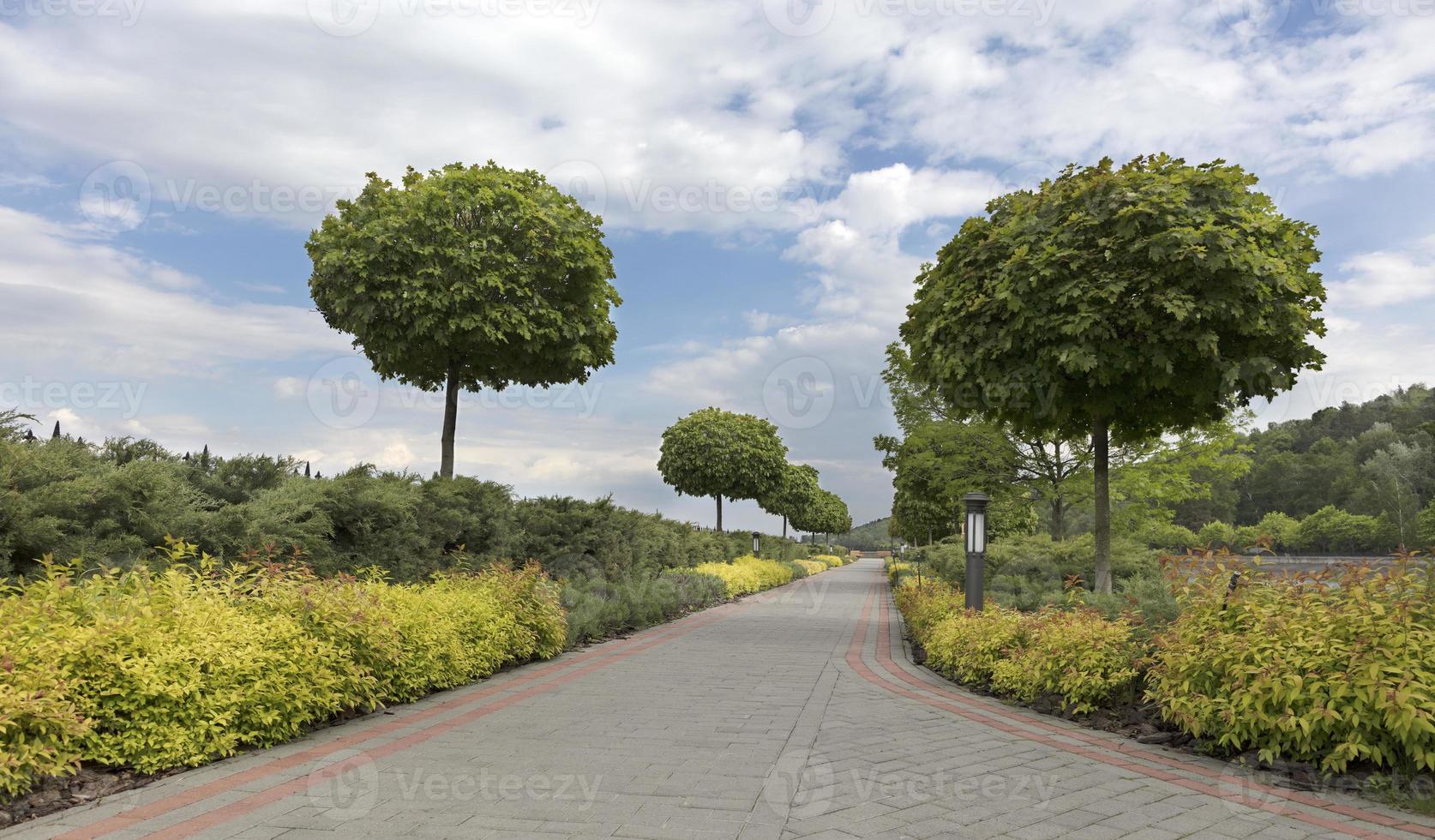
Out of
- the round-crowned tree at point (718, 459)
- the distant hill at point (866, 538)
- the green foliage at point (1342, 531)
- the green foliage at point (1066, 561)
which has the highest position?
the round-crowned tree at point (718, 459)

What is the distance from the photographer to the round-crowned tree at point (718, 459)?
27688 millimetres

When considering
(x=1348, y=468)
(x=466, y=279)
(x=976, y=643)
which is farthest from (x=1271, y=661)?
(x=1348, y=468)

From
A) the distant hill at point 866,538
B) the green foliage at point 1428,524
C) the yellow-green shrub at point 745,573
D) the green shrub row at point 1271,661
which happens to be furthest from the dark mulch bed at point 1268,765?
the distant hill at point 866,538

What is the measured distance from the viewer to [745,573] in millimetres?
23125

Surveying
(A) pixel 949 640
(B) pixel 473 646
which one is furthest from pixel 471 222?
(A) pixel 949 640

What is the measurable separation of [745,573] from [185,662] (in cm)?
1912

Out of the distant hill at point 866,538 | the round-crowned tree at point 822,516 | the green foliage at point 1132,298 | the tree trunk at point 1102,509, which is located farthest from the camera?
the distant hill at point 866,538

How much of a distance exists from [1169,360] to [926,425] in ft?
22.6

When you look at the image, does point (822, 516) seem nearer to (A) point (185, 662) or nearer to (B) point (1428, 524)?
(B) point (1428, 524)

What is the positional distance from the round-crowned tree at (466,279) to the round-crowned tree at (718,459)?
14242mm

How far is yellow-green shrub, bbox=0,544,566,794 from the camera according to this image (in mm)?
4086

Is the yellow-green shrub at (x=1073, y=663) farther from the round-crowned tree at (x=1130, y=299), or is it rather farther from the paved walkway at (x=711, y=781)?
the round-crowned tree at (x=1130, y=299)

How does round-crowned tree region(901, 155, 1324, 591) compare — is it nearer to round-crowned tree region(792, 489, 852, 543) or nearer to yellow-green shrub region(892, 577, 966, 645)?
yellow-green shrub region(892, 577, 966, 645)

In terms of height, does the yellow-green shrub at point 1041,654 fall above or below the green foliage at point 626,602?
above
